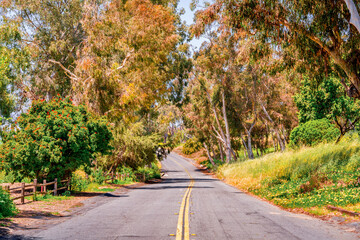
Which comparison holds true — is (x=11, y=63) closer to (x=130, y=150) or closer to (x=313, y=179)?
(x=130, y=150)

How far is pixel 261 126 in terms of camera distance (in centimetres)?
5484

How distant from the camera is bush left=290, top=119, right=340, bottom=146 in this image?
2827 cm

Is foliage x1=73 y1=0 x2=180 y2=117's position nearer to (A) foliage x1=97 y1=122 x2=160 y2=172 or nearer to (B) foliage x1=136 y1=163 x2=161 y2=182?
(A) foliage x1=97 y1=122 x2=160 y2=172

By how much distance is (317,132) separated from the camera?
2894 centimetres

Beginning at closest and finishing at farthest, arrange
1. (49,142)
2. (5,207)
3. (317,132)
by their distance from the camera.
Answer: (5,207) < (49,142) < (317,132)

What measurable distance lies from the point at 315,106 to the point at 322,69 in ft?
54.5

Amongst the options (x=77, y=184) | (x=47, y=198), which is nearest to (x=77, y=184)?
(x=77, y=184)

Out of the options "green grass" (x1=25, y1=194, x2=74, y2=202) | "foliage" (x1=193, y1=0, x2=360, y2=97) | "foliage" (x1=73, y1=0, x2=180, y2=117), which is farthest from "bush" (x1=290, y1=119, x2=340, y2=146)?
"green grass" (x1=25, y1=194, x2=74, y2=202)

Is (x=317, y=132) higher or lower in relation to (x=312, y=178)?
higher

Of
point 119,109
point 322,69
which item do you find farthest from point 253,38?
point 119,109

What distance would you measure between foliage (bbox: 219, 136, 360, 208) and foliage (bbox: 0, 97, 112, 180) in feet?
33.7

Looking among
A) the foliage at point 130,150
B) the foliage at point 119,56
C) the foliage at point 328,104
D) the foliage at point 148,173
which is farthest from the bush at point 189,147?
the foliage at point 119,56

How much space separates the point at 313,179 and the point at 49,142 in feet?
42.6

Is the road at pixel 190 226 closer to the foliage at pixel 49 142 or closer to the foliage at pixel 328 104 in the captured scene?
the foliage at pixel 49 142
